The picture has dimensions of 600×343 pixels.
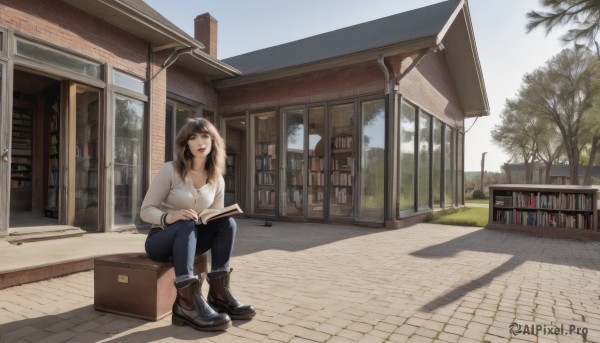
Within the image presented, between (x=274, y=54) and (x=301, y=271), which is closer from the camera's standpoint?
(x=301, y=271)

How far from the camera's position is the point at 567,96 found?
25250 millimetres

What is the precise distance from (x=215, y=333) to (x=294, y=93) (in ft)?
23.3

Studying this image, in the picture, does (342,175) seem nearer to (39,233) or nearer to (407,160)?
(407,160)

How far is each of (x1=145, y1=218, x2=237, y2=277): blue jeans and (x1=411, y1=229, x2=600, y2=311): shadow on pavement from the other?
1737 mm

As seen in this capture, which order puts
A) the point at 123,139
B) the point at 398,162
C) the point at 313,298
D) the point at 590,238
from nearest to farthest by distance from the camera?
the point at 313,298 → the point at 123,139 → the point at 590,238 → the point at 398,162

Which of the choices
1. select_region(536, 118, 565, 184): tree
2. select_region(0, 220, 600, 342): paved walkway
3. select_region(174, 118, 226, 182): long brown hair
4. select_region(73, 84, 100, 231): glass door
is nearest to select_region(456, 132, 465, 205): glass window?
select_region(0, 220, 600, 342): paved walkway

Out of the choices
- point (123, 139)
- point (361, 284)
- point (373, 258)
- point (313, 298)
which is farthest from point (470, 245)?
point (123, 139)

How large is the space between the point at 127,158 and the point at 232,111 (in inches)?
147

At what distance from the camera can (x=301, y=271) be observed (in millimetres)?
4004

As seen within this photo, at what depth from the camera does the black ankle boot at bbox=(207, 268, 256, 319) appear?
2.54 meters

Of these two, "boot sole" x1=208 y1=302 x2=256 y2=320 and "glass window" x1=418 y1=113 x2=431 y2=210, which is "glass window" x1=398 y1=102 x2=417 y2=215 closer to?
"glass window" x1=418 y1=113 x2=431 y2=210

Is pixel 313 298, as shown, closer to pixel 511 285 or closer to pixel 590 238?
pixel 511 285

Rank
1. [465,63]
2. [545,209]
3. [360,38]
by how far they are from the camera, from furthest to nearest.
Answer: [465,63] → [360,38] → [545,209]

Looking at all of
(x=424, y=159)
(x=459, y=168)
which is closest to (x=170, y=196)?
(x=424, y=159)
